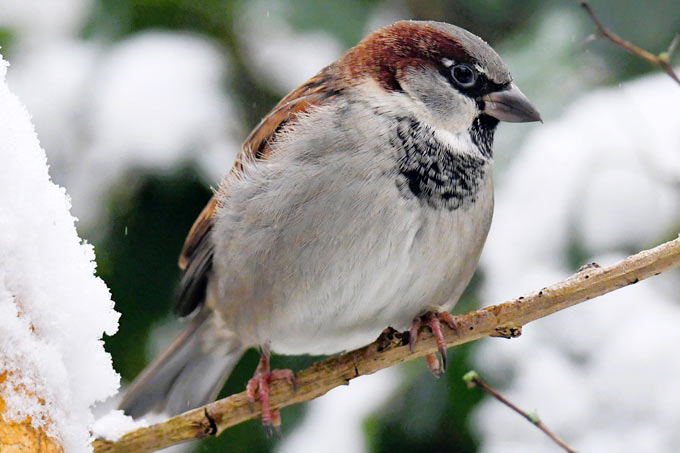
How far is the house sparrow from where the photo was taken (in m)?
1.75

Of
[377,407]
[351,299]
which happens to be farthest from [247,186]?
[377,407]

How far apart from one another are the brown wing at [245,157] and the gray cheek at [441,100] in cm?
17

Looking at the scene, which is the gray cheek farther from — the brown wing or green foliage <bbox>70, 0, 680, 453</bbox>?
green foliage <bbox>70, 0, 680, 453</bbox>

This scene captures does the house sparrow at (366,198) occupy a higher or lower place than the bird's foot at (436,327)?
higher

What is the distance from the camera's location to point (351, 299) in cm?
181

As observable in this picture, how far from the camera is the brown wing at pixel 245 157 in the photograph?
1926mm

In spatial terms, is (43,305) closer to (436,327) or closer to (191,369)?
(436,327)

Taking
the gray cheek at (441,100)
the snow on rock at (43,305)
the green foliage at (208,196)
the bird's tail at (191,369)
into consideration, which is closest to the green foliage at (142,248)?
the green foliage at (208,196)

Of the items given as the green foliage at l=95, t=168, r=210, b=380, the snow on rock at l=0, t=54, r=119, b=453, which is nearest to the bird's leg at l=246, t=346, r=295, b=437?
the green foliage at l=95, t=168, r=210, b=380

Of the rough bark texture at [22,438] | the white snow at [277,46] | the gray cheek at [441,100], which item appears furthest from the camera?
the white snow at [277,46]

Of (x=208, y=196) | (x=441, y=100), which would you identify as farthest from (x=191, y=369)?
(x=441, y=100)

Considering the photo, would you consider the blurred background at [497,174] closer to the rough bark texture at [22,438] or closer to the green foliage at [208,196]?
the green foliage at [208,196]

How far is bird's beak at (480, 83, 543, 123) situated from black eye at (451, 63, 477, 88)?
43 millimetres

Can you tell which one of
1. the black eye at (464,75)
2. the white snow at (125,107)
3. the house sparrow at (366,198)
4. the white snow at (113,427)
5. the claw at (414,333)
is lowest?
the white snow at (113,427)
